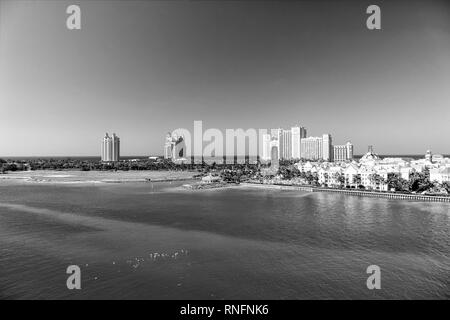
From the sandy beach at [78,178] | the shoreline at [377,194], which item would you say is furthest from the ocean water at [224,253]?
the sandy beach at [78,178]

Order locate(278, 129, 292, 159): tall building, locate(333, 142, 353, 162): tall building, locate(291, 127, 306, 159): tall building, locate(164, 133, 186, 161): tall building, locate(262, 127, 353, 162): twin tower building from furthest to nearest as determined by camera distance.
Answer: locate(164, 133, 186, 161): tall building, locate(278, 129, 292, 159): tall building, locate(291, 127, 306, 159): tall building, locate(333, 142, 353, 162): tall building, locate(262, 127, 353, 162): twin tower building

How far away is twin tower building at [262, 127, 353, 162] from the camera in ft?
209

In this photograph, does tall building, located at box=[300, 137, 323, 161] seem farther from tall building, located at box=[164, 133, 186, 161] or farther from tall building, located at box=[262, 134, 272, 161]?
tall building, located at box=[164, 133, 186, 161]

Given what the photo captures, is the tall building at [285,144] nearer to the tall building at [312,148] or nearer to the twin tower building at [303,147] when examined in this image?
the twin tower building at [303,147]

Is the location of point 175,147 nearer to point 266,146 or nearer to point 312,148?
point 266,146

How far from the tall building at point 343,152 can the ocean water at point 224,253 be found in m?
52.7

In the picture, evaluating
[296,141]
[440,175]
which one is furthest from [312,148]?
[440,175]

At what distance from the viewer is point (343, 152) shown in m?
65.4

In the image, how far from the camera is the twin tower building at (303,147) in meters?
63.7

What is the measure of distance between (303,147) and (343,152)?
825 centimetres

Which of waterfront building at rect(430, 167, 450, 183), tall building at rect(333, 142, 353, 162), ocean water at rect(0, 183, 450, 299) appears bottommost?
ocean water at rect(0, 183, 450, 299)

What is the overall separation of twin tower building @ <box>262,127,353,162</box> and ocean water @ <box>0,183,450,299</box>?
5014 cm

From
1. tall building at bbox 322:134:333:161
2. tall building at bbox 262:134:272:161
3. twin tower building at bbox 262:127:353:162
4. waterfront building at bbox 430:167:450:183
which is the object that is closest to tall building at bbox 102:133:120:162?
tall building at bbox 262:134:272:161
